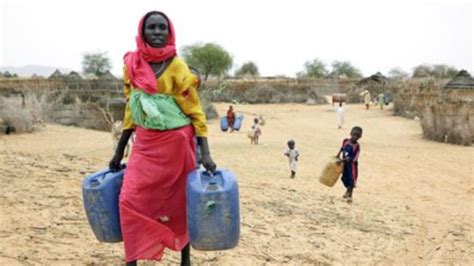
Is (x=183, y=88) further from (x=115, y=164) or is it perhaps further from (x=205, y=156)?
(x=115, y=164)

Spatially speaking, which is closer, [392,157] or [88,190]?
[88,190]

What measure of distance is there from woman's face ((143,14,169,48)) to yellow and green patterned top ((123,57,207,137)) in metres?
0.13

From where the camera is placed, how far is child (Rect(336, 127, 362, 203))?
7008 mm

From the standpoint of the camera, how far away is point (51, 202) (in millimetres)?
5422

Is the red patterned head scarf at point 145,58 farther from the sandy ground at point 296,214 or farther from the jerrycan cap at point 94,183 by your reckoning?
the sandy ground at point 296,214

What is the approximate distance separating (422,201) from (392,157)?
557 cm

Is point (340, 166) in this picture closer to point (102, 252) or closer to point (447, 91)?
point (102, 252)

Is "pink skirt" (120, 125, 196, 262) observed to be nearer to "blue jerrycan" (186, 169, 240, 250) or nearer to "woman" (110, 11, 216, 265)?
"woman" (110, 11, 216, 265)

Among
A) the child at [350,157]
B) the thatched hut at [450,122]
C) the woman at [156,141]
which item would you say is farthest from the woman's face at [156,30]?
the thatched hut at [450,122]

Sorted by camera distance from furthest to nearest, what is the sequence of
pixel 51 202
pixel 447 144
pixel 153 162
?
A: 1. pixel 447 144
2. pixel 51 202
3. pixel 153 162

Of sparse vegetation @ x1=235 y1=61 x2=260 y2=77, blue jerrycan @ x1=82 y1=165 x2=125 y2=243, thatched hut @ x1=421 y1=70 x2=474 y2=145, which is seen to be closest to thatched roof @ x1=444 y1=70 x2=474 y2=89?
thatched hut @ x1=421 y1=70 x2=474 y2=145

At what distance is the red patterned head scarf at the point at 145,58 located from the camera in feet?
10.4

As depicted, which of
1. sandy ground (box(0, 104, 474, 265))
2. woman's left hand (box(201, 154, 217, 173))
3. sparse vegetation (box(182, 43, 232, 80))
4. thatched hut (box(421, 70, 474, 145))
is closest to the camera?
woman's left hand (box(201, 154, 217, 173))

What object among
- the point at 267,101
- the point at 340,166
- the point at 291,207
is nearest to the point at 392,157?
the point at 340,166
